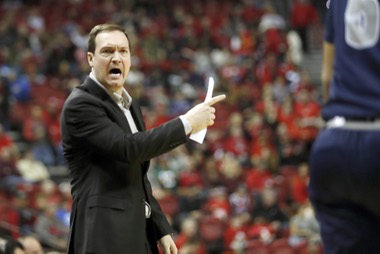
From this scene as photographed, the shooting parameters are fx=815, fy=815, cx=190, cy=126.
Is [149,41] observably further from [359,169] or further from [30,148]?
[359,169]

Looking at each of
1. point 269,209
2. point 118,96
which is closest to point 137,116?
point 118,96

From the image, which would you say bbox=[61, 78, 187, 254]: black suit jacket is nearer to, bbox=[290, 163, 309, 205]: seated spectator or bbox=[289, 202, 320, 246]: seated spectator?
bbox=[289, 202, 320, 246]: seated spectator

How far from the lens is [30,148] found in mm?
13805

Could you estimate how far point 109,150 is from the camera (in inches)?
153

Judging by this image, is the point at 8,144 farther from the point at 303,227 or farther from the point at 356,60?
the point at 356,60

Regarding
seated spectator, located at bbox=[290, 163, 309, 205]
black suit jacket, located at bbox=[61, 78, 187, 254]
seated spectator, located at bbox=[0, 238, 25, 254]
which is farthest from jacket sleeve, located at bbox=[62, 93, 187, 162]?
seated spectator, located at bbox=[290, 163, 309, 205]

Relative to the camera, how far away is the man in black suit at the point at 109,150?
12.9 ft

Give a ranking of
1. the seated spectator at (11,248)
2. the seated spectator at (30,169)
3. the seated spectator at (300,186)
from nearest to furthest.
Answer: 1. the seated spectator at (11,248)
2. the seated spectator at (300,186)
3. the seated spectator at (30,169)

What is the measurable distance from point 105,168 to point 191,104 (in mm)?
12496

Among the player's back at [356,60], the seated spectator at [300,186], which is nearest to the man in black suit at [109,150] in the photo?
the player's back at [356,60]

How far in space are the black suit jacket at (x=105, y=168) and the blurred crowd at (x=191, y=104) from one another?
8.64 feet

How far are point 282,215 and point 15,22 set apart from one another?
899cm

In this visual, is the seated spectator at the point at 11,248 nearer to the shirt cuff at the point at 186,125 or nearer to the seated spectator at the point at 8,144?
the shirt cuff at the point at 186,125

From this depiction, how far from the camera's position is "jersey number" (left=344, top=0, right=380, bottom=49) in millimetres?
2701
